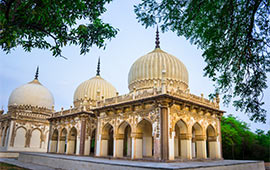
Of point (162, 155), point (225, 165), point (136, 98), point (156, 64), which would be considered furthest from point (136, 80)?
point (225, 165)

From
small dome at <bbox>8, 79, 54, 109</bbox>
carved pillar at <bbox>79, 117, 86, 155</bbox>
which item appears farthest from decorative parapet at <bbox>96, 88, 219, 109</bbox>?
small dome at <bbox>8, 79, 54, 109</bbox>

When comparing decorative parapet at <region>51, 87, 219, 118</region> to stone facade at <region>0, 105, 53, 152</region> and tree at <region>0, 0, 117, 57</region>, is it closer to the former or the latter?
tree at <region>0, 0, 117, 57</region>

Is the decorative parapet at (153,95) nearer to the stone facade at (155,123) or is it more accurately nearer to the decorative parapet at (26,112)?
the stone facade at (155,123)

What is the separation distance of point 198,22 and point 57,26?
4.70 m

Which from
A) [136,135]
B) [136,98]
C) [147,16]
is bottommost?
[136,135]

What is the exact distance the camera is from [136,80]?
1964 cm

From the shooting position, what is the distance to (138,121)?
15.0 metres

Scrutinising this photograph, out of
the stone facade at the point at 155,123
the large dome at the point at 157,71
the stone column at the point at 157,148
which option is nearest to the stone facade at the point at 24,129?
the stone facade at the point at 155,123

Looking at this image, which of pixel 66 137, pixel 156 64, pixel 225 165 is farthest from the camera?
pixel 66 137

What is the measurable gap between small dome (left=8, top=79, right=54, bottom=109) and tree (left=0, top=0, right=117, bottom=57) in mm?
24365

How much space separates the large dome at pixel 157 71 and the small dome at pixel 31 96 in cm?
1623

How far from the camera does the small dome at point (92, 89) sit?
999 inches

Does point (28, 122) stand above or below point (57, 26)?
below

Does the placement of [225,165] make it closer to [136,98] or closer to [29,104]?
[136,98]
